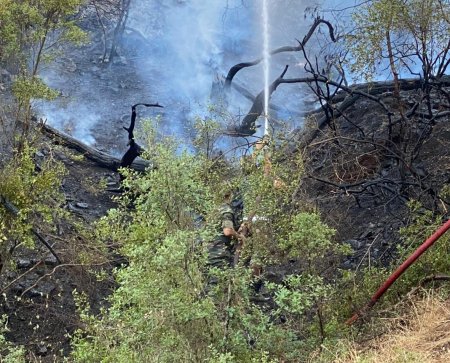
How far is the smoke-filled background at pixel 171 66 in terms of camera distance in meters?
18.2

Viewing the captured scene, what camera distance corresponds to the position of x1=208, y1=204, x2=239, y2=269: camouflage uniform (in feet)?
21.7

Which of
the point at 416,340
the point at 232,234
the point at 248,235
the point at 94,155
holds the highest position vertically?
the point at 94,155

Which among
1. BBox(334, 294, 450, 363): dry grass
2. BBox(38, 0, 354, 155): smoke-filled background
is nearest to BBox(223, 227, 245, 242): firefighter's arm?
BBox(334, 294, 450, 363): dry grass

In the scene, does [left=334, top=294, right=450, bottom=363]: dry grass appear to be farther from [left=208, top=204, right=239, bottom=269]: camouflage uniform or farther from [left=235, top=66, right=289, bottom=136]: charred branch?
[left=235, top=66, right=289, bottom=136]: charred branch

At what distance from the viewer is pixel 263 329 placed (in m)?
5.88

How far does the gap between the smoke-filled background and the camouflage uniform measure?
947 cm

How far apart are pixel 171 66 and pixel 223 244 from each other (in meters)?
15.3

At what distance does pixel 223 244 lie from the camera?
7102 millimetres

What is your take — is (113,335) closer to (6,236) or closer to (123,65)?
(6,236)

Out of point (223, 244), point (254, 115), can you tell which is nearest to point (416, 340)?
point (223, 244)

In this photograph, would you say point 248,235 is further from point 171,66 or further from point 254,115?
point 171,66

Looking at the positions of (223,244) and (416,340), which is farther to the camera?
(223,244)

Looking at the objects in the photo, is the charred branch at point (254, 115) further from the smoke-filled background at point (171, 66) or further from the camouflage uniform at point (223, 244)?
the smoke-filled background at point (171, 66)

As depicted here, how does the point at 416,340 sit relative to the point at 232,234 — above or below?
below
